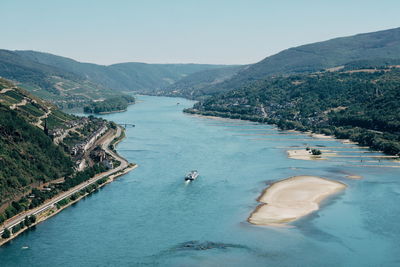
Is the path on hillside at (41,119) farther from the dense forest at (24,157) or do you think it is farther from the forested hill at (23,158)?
the dense forest at (24,157)

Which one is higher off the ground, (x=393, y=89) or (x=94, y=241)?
(x=393, y=89)

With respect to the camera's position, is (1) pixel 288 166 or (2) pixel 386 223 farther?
(1) pixel 288 166

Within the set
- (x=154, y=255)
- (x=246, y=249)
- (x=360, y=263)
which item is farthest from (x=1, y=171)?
(x=360, y=263)

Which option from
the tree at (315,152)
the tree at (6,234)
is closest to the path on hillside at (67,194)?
the tree at (6,234)

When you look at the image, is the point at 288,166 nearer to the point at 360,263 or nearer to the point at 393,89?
the point at 360,263

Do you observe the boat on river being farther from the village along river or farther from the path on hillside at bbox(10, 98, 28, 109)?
the path on hillside at bbox(10, 98, 28, 109)

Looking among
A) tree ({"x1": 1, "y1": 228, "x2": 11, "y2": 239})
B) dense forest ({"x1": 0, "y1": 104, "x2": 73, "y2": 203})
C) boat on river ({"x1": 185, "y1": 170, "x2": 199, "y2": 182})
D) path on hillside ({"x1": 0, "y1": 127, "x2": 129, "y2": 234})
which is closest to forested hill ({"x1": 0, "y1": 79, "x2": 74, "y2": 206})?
dense forest ({"x1": 0, "y1": 104, "x2": 73, "y2": 203})
